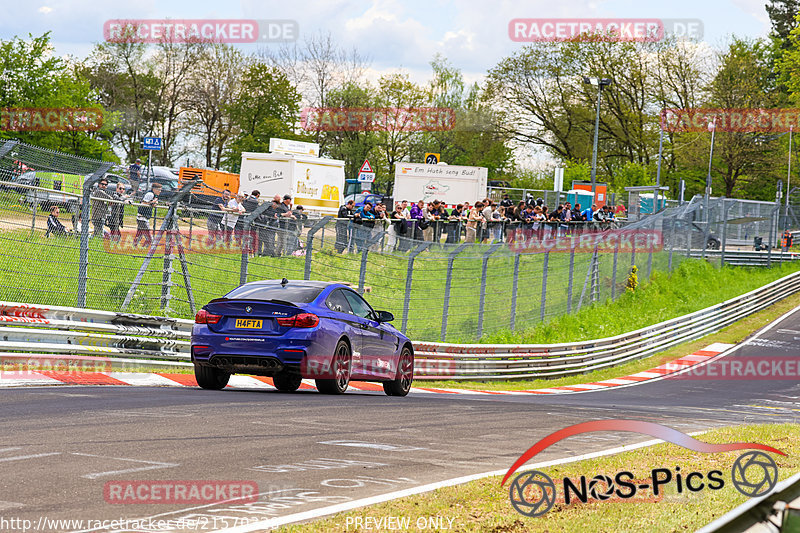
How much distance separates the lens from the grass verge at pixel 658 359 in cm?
2116

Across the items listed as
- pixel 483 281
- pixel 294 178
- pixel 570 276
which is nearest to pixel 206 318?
pixel 483 281

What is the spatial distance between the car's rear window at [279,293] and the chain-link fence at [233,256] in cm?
228

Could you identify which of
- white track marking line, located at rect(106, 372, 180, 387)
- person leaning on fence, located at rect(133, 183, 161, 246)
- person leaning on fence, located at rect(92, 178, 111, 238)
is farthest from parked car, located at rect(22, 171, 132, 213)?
white track marking line, located at rect(106, 372, 180, 387)

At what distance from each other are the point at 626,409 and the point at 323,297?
18.4ft

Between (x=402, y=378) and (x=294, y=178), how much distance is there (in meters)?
25.4

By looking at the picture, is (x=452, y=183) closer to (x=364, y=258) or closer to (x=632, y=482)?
(x=364, y=258)

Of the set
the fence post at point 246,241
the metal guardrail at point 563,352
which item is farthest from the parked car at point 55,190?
the metal guardrail at point 563,352

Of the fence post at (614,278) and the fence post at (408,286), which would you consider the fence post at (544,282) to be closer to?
the fence post at (408,286)

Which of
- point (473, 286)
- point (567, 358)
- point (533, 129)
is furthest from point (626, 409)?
point (533, 129)

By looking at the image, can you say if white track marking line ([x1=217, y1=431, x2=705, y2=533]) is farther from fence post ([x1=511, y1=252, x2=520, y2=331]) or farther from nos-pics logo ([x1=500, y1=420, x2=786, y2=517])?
fence post ([x1=511, y1=252, x2=520, y2=331])

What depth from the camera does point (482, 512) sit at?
19.6 ft

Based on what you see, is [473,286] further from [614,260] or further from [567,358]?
[614,260]

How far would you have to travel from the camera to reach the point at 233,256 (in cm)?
1555

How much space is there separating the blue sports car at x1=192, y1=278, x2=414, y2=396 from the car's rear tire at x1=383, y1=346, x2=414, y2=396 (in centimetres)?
153
